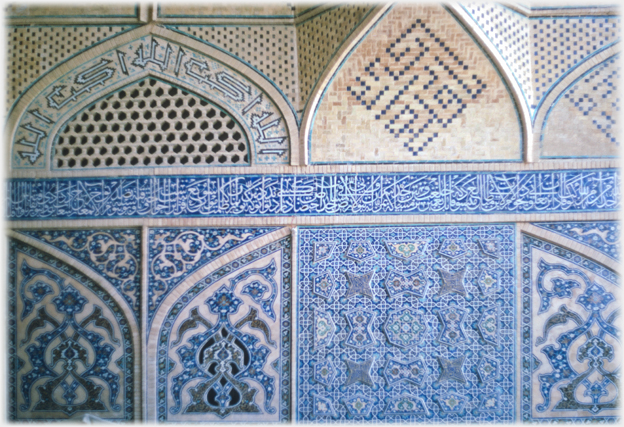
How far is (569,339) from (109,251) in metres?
3.09

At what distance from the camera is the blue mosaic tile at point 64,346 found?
383cm

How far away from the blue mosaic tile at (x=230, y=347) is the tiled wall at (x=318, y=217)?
0.01 m

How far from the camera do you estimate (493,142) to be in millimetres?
3885

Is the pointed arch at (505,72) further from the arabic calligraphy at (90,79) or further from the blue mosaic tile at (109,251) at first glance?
the blue mosaic tile at (109,251)

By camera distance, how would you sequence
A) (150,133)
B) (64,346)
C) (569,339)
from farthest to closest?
(150,133)
(64,346)
(569,339)

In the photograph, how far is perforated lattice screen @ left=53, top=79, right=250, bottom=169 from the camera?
156 inches

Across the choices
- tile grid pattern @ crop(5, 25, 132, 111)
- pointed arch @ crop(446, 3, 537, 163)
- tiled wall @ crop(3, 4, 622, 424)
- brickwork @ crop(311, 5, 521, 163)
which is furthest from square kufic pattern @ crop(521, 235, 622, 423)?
tile grid pattern @ crop(5, 25, 132, 111)

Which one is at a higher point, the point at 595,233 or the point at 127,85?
the point at 127,85

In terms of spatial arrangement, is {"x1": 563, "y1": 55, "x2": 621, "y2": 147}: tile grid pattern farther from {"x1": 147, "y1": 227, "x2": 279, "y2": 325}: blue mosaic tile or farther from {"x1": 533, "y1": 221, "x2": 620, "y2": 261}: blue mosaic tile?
{"x1": 147, "y1": 227, "x2": 279, "y2": 325}: blue mosaic tile

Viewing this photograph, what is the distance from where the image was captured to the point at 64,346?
387 cm

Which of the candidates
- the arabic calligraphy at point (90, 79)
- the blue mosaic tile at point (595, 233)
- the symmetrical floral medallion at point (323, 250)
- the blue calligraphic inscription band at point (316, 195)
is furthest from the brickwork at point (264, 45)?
the blue mosaic tile at point (595, 233)

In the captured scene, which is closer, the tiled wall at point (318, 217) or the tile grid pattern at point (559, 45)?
the tiled wall at point (318, 217)

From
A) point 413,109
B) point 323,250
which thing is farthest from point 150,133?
point 413,109

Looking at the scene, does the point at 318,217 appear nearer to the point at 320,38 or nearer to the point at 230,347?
the point at 230,347
